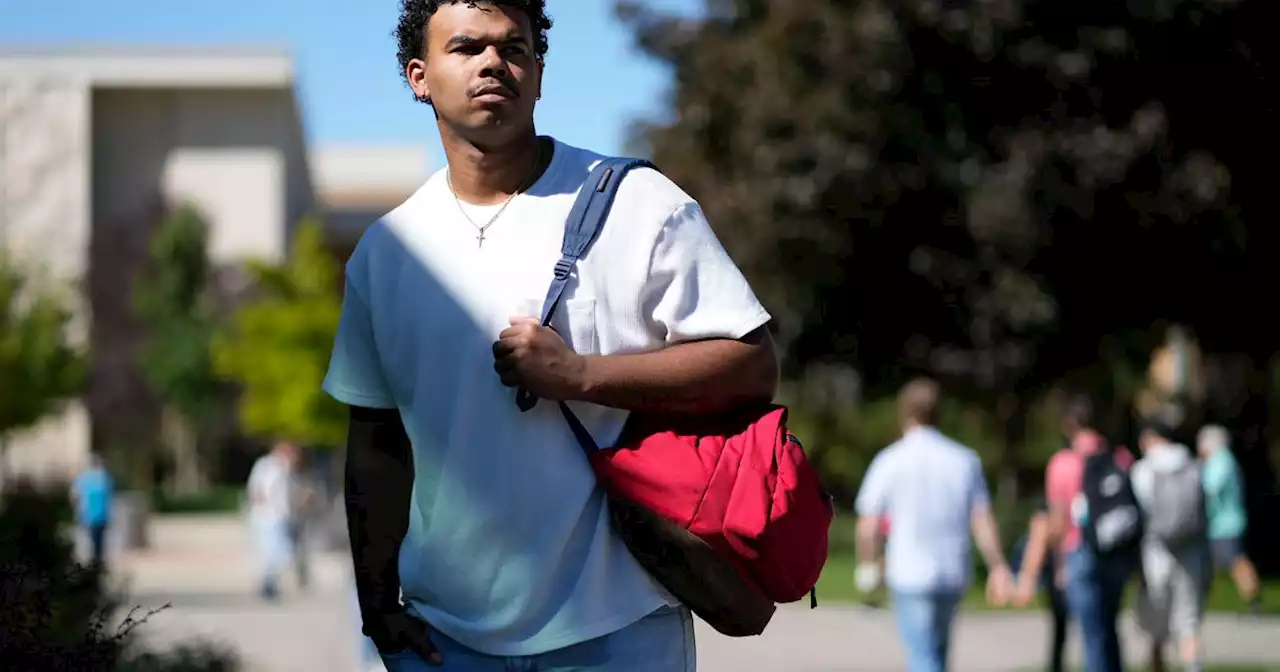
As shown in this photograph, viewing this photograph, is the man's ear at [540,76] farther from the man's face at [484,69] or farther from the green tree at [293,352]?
the green tree at [293,352]

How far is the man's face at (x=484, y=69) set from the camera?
9.46 ft

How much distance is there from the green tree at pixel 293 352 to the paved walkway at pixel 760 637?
49.5 feet

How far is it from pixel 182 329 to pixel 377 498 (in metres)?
56.6

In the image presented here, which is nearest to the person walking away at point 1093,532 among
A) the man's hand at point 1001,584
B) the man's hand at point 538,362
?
the man's hand at point 1001,584

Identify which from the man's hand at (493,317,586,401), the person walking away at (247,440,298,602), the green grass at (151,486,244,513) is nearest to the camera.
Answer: the man's hand at (493,317,586,401)

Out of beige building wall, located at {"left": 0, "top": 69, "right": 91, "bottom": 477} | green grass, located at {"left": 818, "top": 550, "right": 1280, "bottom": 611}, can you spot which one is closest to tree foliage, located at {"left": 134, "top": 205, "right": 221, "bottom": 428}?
beige building wall, located at {"left": 0, "top": 69, "right": 91, "bottom": 477}

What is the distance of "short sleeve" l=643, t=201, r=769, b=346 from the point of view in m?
2.85

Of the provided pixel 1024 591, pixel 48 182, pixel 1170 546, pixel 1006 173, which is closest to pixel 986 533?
pixel 1024 591

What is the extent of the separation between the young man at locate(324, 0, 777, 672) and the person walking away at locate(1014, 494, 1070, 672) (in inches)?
288

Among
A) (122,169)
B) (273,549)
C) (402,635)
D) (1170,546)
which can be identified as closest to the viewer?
(402,635)

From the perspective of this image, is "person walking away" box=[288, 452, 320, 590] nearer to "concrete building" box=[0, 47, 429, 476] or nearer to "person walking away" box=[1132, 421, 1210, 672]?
"person walking away" box=[1132, 421, 1210, 672]

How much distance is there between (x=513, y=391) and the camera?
2816mm

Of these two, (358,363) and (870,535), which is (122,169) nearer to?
(870,535)

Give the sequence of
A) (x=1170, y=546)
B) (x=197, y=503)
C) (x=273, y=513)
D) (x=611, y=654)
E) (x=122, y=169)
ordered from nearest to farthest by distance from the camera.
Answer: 1. (x=611, y=654)
2. (x=1170, y=546)
3. (x=273, y=513)
4. (x=197, y=503)
5. (x=122, y=169)
